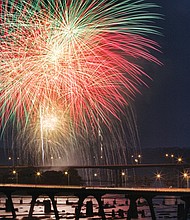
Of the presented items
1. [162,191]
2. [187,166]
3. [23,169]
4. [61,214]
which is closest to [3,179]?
[23,169]

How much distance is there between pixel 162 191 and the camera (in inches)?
2805

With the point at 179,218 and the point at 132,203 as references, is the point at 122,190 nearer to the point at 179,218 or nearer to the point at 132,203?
the point at 132,203

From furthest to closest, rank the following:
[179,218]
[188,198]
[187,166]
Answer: [187,166], [179,218], [188,198]

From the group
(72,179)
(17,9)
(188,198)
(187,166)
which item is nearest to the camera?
(17,9)

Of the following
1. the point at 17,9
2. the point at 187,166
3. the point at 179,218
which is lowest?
the point at 179,218

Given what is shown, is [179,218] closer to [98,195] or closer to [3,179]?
[98,195]

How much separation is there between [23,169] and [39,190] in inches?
3730

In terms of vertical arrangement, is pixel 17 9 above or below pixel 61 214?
above

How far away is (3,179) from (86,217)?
3761 inches

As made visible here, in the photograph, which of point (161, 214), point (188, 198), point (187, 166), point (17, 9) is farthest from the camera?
point (187, 166)

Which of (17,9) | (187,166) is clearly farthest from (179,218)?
(187,166)

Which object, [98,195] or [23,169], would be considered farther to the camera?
[23,169]

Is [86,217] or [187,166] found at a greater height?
[187,166]

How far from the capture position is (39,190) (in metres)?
88.0
